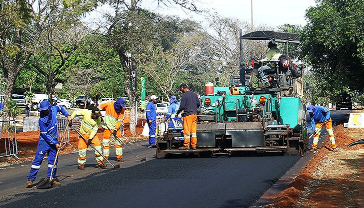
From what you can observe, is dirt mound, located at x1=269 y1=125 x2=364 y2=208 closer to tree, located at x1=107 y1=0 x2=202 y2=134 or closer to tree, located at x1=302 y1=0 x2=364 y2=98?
tree, located at x1=107 y1=0 x2=202 y2=134

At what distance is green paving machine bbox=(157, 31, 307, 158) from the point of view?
1545cm

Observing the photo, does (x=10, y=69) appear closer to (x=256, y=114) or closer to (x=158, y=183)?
(x=256, y=114)

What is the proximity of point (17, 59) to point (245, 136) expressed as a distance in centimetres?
1016

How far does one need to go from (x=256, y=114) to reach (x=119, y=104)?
385cm

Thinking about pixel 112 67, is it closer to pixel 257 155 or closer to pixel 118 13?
pixel 118 13

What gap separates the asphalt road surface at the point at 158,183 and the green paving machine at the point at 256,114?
412 mm

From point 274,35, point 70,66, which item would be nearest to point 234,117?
point 274,35

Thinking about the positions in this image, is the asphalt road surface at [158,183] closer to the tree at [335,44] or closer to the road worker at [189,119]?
the road worker at [189,119]

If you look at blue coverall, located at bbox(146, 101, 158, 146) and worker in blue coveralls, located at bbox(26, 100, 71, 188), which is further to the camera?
blue coverall, located at bbox(146, 101, 158, 146)

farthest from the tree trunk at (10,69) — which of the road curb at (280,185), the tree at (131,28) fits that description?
the road curb at (280,185)

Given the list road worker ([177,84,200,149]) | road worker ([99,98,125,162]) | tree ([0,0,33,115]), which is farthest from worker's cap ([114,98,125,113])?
tree ([0,0,33,115])

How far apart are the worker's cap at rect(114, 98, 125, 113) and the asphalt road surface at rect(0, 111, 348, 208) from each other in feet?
4.50

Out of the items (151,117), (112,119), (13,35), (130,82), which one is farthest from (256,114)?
(130,82)

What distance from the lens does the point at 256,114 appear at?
52.8 ft
